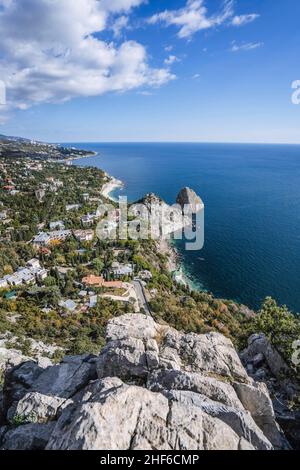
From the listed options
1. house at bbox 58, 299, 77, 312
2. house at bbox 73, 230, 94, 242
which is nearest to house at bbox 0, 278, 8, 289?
house at bbox 58, 299, 77, 312

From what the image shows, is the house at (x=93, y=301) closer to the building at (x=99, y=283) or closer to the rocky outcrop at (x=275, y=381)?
the building at (x=99, y=283)

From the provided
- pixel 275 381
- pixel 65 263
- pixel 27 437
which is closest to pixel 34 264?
pixel 65 263

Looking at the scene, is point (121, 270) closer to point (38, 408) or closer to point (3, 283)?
point (3, 283)

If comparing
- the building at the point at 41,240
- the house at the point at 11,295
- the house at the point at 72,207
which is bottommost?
the house at the point at 11,295

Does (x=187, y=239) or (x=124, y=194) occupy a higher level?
(x=124, y=194)

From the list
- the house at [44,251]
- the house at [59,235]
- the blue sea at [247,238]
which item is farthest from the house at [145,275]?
the house at [59,235]
